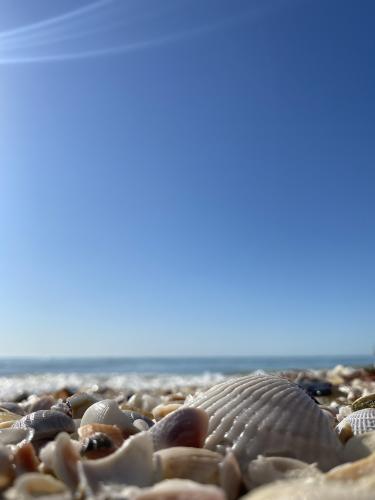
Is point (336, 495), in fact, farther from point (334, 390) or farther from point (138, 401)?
point (334, 390)

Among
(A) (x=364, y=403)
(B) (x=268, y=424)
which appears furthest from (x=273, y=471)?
(A) (x=364, y=403)

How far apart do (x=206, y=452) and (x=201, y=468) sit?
104 mm

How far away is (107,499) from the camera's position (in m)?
1.44

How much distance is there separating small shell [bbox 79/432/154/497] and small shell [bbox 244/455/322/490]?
0.41 meters


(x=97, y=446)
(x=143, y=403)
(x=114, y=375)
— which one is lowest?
(x=114, y=375)

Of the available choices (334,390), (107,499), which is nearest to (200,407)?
(107,499)

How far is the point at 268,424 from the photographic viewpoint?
233cm

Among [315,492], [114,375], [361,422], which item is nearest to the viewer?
[315,492]

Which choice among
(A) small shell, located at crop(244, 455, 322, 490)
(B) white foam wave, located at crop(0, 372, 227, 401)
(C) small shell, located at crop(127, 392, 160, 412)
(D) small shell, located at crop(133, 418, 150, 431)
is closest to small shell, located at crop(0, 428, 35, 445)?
(D) small shell, located at crop(133, 418, 150, 431)

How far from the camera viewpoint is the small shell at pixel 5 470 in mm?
1815

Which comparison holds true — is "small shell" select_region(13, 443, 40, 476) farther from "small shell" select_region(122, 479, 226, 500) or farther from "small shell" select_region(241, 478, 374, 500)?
"small shell" select_region(241, 478, 374, 500)

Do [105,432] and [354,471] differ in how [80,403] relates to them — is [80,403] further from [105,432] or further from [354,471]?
[354,471]

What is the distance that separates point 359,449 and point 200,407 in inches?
30.8

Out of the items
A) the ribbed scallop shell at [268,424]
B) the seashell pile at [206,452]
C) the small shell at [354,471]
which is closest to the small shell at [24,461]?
the seashell pile at [206,452]
